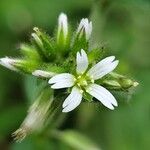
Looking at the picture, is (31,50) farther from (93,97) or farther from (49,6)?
(49,6)

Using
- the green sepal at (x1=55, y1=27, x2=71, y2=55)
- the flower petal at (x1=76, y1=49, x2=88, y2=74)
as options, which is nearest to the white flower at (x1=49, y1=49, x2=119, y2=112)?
the flower petal at (x1=76, y1=49, x2=88, y2=74)

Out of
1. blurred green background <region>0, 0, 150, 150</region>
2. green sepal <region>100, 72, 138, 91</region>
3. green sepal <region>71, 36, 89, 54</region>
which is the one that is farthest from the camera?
blurred green background <region>0, 0, 150, 150</region>

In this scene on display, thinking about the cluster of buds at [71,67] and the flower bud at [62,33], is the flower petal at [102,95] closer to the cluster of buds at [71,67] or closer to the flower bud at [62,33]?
the cluster of buds at [71,67]

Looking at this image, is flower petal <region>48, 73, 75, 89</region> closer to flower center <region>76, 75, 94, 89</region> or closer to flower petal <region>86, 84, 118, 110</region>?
flower center <region>76, 75, 94, 89</region>

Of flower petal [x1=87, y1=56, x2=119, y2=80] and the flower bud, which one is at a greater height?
the flower bud

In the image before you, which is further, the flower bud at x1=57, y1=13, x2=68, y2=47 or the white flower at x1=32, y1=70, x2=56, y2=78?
the flower bud at x1=57, y1=13, x2=68, y2=47

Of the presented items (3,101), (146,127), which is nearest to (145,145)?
(146,127)

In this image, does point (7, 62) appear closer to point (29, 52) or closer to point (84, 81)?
point (29, 52)

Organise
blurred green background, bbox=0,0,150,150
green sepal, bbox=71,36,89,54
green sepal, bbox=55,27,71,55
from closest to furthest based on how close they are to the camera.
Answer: green sepal, bbox=71,36,89,54, green sepal, bbox=55,27,71,55, blurred green background, bbox=0,0,150,150
